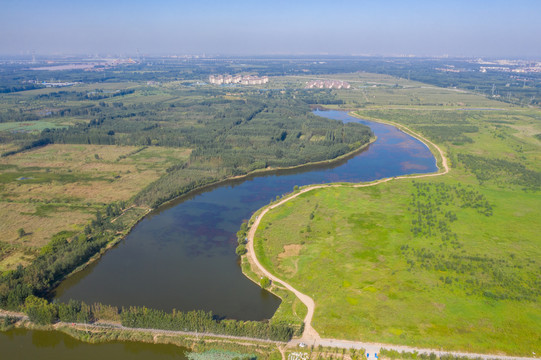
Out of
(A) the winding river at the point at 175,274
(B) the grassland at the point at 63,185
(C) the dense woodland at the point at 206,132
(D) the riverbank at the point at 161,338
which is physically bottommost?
(D) the riverbank at the point at 161,338

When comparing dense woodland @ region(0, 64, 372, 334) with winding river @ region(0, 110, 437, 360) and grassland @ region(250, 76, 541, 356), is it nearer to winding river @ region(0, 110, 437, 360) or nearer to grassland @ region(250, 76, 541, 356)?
Answer: winding river @ region(0, 110, 437, 360)

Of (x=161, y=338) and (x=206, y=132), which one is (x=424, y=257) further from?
(x=206, y=132)

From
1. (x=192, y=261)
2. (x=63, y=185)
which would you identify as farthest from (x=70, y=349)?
(x=63, y=185)

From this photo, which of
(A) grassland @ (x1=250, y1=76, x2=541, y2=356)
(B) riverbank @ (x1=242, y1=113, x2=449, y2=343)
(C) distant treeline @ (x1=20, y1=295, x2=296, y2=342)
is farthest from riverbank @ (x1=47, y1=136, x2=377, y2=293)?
(A) grassland @ (x1=250, y1=76, x2=541, y2=356)

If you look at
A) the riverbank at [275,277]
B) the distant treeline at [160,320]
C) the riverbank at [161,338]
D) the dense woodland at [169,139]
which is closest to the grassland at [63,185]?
the dense woodland at [169,139]

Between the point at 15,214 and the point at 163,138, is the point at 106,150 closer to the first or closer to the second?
the point at 163,138

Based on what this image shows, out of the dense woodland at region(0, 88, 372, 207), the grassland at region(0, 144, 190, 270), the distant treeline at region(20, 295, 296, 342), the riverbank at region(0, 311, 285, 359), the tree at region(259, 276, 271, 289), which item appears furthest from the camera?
the dense woodland at region(0, 88, 372, 207)

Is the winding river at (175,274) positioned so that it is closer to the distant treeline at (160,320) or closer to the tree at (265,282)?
the tree at (265,282)
